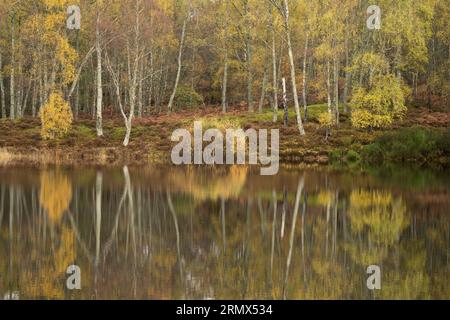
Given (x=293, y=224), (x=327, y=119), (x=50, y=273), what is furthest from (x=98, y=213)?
(x=327, y=119)

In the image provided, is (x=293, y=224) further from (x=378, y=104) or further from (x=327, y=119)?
(x=378, y=104)

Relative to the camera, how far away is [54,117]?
3791 centimetres

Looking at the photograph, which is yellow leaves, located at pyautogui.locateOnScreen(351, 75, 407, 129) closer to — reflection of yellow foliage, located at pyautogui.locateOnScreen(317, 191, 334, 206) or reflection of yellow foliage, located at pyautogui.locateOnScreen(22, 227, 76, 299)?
reflection of yellow foliage, located at pyautogui.locateOnScreen(317, 191, 334, 206)

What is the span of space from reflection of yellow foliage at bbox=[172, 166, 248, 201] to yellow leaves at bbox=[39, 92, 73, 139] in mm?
12804

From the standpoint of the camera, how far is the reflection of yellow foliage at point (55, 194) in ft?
54.3

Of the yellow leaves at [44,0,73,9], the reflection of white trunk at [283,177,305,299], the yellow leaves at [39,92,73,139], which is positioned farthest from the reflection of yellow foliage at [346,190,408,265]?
the yellow leaves at [44,0,73,9]

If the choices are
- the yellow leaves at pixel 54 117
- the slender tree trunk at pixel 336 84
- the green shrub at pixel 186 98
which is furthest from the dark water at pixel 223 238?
the green shrub at pixel 186 98

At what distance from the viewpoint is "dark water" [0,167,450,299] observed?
9578 millimetres

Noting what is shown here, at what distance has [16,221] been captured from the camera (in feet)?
49.5

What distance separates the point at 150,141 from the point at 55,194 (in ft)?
63.6

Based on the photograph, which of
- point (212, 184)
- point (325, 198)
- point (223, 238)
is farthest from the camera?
point (212, 184)

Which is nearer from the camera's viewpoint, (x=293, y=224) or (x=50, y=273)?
(x=50, y=273)

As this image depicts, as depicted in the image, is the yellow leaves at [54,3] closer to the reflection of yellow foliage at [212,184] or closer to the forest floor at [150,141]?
the forest floor at [150,141]

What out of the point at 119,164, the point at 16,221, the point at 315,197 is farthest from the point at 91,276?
the point at 119,164
